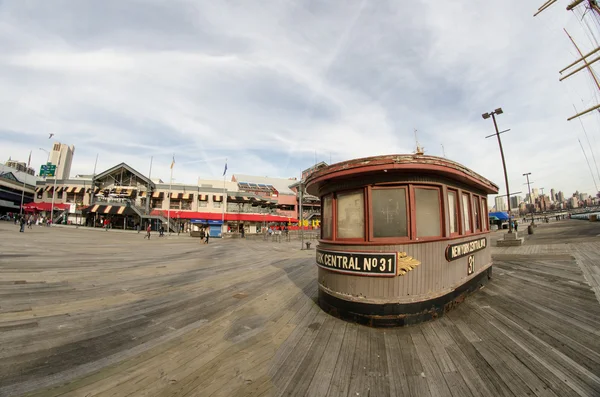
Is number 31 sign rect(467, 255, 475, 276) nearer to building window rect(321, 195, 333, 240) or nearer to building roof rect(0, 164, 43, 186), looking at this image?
building window rect(321, 195, 333, 240)

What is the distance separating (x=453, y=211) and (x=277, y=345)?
536 centimetres

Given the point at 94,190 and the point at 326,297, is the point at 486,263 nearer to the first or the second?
the point at 326,297

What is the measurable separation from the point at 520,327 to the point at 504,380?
2181 mm

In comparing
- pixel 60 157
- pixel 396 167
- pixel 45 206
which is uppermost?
pixel 60 157

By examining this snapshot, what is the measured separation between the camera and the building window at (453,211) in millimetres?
5980

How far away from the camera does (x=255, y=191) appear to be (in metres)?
64.1

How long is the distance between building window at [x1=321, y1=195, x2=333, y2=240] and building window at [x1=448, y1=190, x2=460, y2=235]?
9.70ft

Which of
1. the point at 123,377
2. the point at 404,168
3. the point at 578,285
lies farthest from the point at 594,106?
the point at 123,377

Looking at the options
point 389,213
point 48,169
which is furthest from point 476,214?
point 48,169

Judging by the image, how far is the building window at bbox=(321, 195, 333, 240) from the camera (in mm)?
5915

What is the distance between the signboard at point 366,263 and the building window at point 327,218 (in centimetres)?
67

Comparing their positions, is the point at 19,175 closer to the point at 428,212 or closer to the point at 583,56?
the point at 428,212

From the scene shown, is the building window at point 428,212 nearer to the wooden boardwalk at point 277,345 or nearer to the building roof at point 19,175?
the wooden boardwalk at point 277,345

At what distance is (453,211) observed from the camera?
20.2 ft
